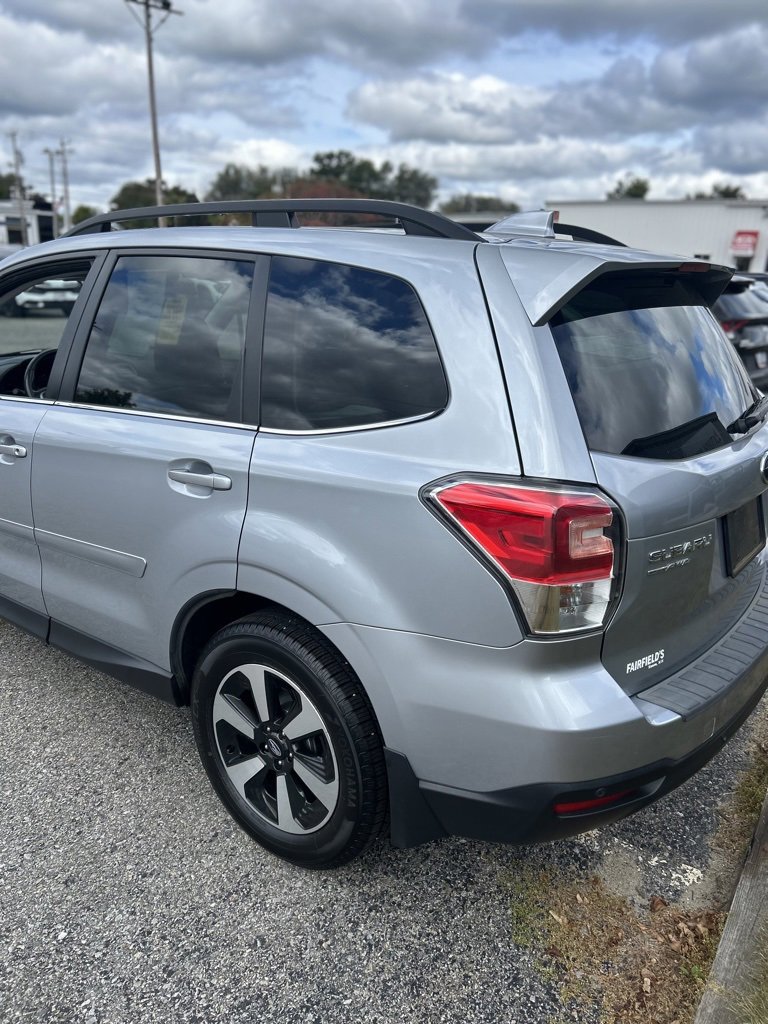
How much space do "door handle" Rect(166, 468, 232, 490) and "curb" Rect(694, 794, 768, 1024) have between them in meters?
→ 1.78

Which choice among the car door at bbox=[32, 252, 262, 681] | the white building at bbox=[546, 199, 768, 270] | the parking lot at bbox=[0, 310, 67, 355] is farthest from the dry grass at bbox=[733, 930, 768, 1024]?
the white building at bbox=[546, 199, 768, 270]

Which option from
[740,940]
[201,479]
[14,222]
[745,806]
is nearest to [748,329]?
[745,806]

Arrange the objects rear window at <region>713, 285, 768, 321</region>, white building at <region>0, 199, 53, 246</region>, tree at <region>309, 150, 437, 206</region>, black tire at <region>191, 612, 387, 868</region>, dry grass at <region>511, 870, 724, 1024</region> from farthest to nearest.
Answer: tree at <region>309, 150, 437, 206</region> → white building at <region>0, 199, 53, 246</region> → rear window at <region>713, 285, 768, 321</region> → black tire at <region>191, 612, 387, 868</region> → dry grass at <region>511, 870, 724, 1024</region>

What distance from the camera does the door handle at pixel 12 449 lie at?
2.94 metres

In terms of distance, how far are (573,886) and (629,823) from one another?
0.40 m

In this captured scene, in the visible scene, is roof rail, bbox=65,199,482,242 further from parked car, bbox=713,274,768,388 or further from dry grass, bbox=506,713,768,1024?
parked car, bbox=713,274,768,388

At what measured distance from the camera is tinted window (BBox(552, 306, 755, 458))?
1929 mm

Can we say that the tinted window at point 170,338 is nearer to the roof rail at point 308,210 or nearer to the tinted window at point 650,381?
the roof rail at point 308,210

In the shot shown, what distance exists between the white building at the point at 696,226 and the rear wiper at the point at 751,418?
49042 millimetres

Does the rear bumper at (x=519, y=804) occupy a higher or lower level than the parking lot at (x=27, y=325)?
lower

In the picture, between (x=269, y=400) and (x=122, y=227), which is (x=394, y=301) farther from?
(x=122, y=227)

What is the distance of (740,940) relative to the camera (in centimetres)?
208

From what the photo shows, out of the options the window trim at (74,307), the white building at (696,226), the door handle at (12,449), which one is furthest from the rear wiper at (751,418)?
the white building at (696,226)

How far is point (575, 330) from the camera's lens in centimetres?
197
